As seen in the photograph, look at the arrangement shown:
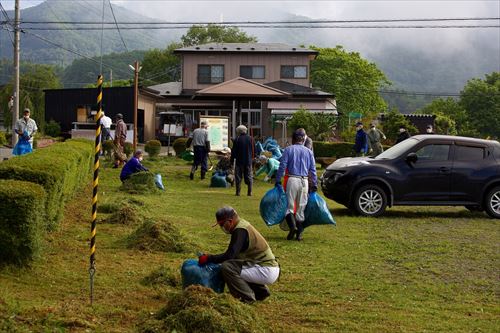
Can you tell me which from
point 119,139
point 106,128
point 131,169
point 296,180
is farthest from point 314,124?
point 296,180

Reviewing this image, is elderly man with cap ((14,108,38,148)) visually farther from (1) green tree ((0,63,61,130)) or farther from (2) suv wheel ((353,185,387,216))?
(1) green tree ((0,63,61,130))

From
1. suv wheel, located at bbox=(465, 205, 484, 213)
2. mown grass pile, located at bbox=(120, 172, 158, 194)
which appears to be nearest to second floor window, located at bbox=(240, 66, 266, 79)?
mown grass pile, located at bbox=(120, 172, 158, 194)

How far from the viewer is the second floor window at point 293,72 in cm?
5594

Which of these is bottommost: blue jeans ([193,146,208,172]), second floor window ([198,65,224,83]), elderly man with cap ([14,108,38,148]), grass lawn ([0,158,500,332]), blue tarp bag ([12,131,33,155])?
grass lawn ([0,158,500,332])

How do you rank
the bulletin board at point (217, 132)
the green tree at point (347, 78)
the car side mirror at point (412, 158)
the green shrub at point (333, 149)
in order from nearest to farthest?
the car side mirror at point (412, 158) < the bulletin board at point (217, 132) < the green shrub at point (333, 149) < the green tree at point (347, 78)

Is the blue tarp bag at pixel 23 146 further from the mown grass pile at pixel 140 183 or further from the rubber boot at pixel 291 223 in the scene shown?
the rubber boot at pixel 291 223

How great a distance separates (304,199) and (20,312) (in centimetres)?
660

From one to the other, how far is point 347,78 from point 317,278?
8047cm

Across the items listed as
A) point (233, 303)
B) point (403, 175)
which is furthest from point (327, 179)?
point (233, 303)

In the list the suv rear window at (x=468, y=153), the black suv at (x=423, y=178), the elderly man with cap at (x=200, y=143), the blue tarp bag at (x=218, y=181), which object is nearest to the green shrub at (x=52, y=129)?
the elderly man with cap at (x=200, y=143)

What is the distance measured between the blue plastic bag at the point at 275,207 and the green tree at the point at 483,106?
296ft

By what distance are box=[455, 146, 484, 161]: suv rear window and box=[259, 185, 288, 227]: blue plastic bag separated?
5.59 m

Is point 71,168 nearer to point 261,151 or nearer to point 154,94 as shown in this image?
point 261,151

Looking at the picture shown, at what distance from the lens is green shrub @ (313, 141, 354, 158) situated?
3434cm
